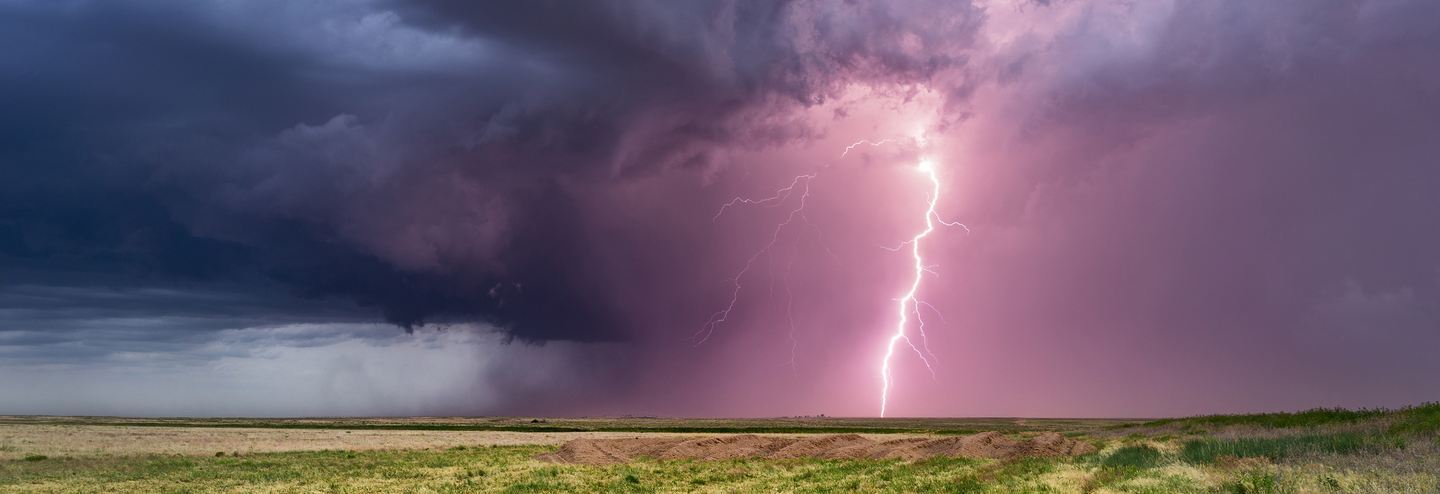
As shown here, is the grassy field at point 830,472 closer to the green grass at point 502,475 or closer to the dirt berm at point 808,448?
the green grass at point 502,475

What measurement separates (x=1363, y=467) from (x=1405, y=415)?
22278mm

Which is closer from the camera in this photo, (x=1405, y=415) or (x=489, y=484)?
(x=489, y=484)

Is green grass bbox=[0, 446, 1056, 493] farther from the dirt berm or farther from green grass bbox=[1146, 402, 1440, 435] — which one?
green grass bbox=[1146, 402, 1440, 435]

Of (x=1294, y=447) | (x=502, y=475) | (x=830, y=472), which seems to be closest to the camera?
(x=1294, y=447)

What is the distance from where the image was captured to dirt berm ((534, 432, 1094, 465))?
122ft

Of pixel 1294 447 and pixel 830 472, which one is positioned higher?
pixel 1294 447

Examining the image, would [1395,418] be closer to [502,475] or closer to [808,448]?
[808,448]

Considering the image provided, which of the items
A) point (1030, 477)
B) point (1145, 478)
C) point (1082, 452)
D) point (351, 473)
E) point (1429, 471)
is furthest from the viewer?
point (1082, 452)

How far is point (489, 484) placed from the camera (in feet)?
93.7

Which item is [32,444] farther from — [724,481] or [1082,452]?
[1082,452]

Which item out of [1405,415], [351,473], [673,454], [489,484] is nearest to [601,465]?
[673,454]

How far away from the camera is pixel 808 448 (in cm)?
4256

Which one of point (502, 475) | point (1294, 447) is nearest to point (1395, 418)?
point (1294, 447)

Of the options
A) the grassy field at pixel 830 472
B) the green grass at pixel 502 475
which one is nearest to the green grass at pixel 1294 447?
the grassy field at pixel 830 472
